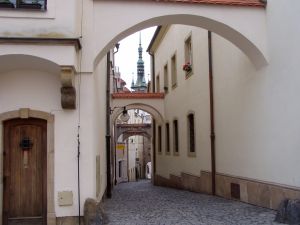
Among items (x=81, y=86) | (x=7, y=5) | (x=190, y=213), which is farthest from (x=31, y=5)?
(x=190, y=213)

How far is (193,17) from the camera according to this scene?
9.13 metres

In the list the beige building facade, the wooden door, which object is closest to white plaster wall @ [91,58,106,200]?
the beige building facade

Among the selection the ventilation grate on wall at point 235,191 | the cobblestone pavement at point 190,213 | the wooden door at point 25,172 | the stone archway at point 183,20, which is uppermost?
the stone archway at point 183,20

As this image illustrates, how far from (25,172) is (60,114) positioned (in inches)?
53.0

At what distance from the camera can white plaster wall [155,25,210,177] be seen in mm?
14820

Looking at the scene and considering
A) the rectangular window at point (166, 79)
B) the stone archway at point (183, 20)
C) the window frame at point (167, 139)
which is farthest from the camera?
the rectangular window at point (166, 79)

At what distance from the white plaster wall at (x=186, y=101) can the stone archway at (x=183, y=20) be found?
202 inches

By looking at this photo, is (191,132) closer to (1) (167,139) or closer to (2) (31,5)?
(1) (167,139)

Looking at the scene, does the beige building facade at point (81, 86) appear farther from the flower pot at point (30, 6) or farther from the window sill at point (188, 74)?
the window sill at point (188, 74)

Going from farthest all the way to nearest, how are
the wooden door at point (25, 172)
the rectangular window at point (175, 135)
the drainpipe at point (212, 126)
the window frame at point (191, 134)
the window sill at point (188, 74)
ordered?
the rectangular window at point (175, 135) < the window sill at point (188, 74) < the window frame at point (191, 134) < the drainpipe at point (212, 126) < the wooden door at point (25, 172)

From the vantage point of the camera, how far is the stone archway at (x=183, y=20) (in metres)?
8.88

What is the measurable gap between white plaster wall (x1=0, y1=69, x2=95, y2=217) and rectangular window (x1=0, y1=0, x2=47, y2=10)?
1240mm

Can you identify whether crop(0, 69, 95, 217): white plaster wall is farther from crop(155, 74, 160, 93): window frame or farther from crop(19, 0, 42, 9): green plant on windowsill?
crop(155, 74, 160, 93): window frame

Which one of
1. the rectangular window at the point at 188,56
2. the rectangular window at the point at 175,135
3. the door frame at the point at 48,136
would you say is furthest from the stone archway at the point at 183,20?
the rectangular window at the point at 175,135
